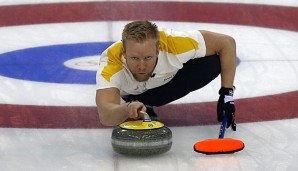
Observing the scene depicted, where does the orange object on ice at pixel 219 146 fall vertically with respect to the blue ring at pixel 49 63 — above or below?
above

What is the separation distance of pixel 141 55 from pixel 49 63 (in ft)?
7.25

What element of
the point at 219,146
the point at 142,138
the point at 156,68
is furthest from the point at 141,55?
the point at 219,146

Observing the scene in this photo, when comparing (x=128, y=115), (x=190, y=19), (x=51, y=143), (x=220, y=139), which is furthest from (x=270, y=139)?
(x=190, y=19)

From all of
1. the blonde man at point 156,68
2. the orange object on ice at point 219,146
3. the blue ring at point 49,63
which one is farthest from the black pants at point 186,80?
the blue ring at point 49,63

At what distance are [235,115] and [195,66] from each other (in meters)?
0.42

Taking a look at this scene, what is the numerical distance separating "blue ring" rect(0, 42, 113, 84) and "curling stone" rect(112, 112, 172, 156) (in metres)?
1.66

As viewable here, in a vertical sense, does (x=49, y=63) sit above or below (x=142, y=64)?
below

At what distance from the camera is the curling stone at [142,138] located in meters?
3.96

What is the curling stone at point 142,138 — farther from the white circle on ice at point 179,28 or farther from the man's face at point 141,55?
the white circle on ice at point 179,28

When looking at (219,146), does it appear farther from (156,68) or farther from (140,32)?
(140,32)

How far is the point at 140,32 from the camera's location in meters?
4.03

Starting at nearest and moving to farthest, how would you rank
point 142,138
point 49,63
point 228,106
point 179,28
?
point 142,138 < point 228,106 < point 49,63 < point 179,28

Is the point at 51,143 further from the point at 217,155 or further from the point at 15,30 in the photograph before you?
the point at 15,30

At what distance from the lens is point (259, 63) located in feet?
20.1
